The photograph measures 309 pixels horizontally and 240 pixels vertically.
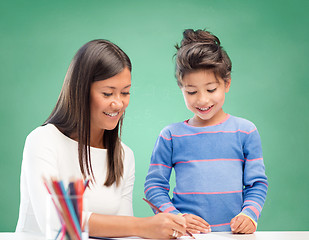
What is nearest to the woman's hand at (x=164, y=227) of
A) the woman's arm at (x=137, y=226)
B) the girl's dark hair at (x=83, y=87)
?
the woman's arm at (x=137, y=226)

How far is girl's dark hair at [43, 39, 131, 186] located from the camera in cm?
145

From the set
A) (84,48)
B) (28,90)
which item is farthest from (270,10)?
(84,48)

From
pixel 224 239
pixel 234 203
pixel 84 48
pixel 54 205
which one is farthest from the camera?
pixel 234 203

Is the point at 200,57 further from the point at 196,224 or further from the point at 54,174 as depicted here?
the point at 54,174

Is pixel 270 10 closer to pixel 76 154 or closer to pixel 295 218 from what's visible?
pixel 295 218

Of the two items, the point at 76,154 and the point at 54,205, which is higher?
the point at 76,154

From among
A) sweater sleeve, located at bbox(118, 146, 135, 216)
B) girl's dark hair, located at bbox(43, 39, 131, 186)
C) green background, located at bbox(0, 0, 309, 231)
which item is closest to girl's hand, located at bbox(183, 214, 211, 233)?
sweater sleeve, located at bbox(118, 146, 135, 216)

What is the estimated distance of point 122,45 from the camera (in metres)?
3.19

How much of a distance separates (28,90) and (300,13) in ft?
6.30

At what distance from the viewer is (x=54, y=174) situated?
1.36 m

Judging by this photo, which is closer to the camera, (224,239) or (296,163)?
(224,239)

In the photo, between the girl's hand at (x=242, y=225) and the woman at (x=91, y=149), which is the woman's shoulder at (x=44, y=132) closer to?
the woman at (x=91, y=149)

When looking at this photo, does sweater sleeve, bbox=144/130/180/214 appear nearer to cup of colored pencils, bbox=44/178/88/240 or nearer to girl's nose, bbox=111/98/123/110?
girl's nose, bbox=111/98/123/110

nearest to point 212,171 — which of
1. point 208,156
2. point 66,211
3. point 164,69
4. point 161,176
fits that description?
point 208,156
